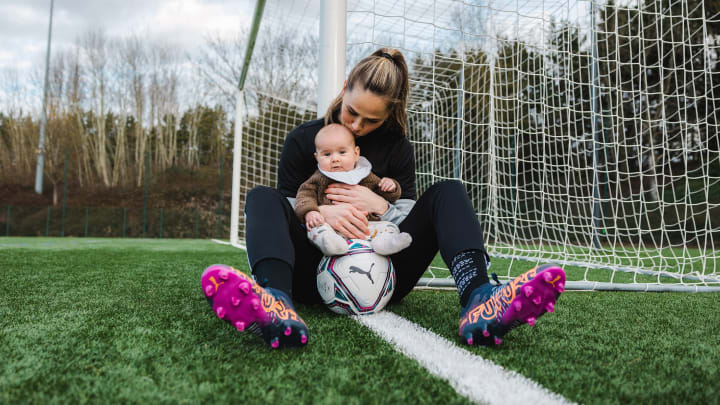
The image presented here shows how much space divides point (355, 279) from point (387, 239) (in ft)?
0.54

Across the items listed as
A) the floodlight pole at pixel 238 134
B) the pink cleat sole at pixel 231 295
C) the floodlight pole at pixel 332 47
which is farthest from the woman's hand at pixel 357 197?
the floodlight pole at pixel 238 134

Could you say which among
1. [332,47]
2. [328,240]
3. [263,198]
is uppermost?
[332,47]

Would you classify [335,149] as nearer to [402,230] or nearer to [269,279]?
[402,230]

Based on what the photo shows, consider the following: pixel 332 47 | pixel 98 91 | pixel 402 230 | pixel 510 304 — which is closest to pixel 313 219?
pixel 402 230

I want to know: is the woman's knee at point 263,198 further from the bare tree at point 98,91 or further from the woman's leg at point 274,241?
the bare tree at point 98,91

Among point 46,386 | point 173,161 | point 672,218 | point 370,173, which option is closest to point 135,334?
point 46,386

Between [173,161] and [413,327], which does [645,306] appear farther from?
[173,161]

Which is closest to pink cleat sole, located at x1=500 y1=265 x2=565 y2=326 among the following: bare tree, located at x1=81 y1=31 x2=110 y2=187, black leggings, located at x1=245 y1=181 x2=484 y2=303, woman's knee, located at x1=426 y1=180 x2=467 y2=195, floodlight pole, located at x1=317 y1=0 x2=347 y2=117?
black leggings, located at x1=245 y1=181 x2=484 y2=303

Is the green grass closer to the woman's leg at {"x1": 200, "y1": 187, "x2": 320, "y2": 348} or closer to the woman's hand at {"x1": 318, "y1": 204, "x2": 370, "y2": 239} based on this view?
the woman's leg at {"x1": 200, "y1": 187, "x2": 320, "y2": 348}

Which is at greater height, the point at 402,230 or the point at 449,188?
the point at 449,188

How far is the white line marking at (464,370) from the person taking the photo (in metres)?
0.79

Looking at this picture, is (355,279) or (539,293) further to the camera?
(355,279)

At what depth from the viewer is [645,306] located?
187 cm

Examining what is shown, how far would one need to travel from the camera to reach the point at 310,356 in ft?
3.32
